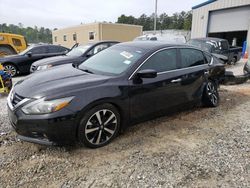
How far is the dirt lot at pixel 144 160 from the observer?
2.44 metres

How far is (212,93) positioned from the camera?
15.8ft

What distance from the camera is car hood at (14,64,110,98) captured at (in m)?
2.75

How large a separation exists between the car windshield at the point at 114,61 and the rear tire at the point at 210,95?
6.50 ft

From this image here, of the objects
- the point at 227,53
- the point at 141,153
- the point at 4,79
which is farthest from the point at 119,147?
the point at 227,53

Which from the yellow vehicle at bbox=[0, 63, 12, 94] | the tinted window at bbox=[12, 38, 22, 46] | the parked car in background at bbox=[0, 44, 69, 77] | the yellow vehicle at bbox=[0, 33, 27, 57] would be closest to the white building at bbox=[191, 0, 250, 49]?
the parked car in background at bbox=[0, 44, 69, 77]

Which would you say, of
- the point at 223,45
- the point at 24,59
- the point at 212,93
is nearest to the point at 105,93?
the point at 212,93

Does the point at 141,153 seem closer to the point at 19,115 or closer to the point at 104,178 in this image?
the point at 104,178

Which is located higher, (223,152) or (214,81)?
(214,81)

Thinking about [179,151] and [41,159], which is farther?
[179,151]

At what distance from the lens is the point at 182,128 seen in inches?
150

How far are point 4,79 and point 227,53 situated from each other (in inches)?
418

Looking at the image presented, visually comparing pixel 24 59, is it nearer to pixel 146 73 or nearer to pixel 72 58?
pixel 72 58

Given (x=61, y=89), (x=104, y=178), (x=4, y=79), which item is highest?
(x=61, y=89)

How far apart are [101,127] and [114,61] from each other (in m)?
1.22
